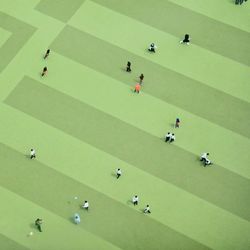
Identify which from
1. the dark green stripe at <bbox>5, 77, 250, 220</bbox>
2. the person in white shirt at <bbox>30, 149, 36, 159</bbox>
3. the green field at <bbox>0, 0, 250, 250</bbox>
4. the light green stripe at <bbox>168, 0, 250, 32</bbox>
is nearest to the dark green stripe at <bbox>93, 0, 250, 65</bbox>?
the green field at <bbox>0, 0, 250, 250</bbox>

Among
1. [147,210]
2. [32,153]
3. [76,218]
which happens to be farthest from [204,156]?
[32,153]

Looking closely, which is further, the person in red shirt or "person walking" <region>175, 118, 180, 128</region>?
the person in red shirt

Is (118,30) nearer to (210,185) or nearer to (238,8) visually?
(238,8)

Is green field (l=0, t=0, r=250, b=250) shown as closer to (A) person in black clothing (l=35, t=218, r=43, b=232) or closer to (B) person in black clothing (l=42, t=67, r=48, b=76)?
(B) person in black clothing (l=42, t=67, r=48, b=76)

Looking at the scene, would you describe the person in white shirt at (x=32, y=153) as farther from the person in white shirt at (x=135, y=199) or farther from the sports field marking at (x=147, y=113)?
the person in white shirt at (x=135, y=199)

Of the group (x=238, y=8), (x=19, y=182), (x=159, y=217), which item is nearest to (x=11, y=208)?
(x=19, y=182)

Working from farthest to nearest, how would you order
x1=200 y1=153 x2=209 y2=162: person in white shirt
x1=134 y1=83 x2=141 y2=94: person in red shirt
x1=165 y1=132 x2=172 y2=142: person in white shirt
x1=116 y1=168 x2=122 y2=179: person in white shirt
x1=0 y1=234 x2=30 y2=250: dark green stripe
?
1. x1=134 y1=83 x2=141 y2=94: person in red shirt
2. x1=165 y1=132 x2=172 y2=142: person in white shirt
3. x1=200 y1=153 x2=209 y2=162: person in white shirt
4. x1=116 y1=168 x2=122 y2=179: person in white shirt
5. x1=0 y1=234 x2=30 y2=250: dark green stripe

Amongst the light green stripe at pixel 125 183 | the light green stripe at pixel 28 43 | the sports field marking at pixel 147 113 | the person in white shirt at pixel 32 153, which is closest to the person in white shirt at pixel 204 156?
the sports field marking at pixel 147 113
